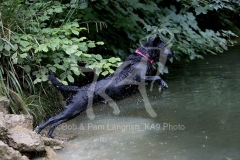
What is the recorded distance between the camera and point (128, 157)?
12.0 ft

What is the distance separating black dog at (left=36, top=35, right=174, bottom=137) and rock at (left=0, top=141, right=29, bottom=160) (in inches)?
40.0

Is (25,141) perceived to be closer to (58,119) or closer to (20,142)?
(20,142)

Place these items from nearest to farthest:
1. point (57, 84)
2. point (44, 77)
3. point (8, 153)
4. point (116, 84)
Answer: point (8, 153) < point (57, 84) < point (44, 77) < point (116, 84)

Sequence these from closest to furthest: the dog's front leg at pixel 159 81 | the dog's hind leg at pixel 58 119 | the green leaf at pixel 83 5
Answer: the dog's hind leg at pixel 58 119 < the dog's front leg at pixel 159 81 < the green leaf at pixel 83 5

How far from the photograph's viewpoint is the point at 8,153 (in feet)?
11.1

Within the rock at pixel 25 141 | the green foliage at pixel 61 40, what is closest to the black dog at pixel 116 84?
the green foliage at pixel 61 40

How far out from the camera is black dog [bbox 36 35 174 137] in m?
4.61

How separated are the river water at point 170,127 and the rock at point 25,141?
34cm

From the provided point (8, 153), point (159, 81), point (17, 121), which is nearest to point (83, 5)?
point (159, 81)

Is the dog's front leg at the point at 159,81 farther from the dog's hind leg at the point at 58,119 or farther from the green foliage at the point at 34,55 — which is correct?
the dog's hind leg at the point at 58,119

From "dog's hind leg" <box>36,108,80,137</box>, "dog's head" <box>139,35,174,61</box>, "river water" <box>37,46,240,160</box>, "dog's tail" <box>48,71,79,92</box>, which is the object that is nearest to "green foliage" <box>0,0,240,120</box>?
"dog's tail" <box>48,71,79,92</box>

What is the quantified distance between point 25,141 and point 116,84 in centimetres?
187

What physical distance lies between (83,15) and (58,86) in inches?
81.5

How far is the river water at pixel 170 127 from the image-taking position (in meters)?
3.70
